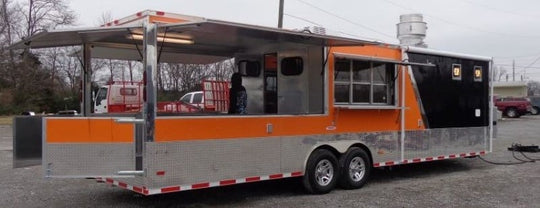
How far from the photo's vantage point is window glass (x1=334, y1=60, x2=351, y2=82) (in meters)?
9.07

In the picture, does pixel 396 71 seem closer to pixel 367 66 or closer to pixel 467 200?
pixel 367 66

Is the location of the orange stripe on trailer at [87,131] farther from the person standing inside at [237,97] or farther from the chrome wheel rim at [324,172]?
the chrome wheel rim at [324,172]

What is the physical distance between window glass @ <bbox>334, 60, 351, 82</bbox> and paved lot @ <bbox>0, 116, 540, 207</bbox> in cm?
188

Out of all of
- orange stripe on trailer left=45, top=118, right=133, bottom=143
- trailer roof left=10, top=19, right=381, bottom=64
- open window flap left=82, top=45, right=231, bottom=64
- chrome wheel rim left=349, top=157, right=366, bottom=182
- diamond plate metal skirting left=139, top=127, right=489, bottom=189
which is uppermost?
trailer roof left=10, top=19, right=381, bottom=64

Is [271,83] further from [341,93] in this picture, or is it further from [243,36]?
[243,36]

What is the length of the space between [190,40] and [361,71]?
9.94ft

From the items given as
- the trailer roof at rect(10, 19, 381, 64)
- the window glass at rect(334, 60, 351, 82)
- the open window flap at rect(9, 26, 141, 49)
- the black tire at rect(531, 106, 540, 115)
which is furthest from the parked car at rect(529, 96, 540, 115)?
the open window flap at rect(9, 26, 141, 49)

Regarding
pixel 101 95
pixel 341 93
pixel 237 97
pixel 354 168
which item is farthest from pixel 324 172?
pixel 101 95

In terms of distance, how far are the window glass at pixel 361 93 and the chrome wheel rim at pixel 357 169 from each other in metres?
1.04

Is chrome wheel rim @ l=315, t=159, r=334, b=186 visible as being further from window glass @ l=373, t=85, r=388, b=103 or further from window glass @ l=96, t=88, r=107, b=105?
window glass @ l=96, t=88, r=107, b=105

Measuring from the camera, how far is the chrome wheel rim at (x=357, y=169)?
358 inches

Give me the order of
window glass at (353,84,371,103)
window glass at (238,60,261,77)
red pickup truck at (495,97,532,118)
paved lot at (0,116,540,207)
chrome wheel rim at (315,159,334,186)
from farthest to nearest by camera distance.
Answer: red pickup truck at (495,97,532,118) < window glass at (238,60,261,77) < window glass at (353,84,371,103) < chrome wheel rim at (315,159,334,186) < paved lot at (0,116,540,207)

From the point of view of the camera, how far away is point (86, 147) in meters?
6.56

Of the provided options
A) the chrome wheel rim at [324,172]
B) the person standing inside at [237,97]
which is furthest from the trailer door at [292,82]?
the chrome wheel rim at [324,172]
